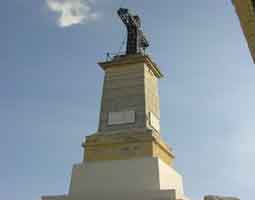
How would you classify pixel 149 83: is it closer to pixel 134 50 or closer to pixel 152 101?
pixel 152 101

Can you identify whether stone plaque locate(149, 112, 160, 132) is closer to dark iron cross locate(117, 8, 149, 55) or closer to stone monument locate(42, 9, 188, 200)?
stone monument locate(42, 9, 188, 200)

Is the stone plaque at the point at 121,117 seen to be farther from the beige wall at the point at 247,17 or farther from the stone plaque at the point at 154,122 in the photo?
the beige wall at the point at 247,17

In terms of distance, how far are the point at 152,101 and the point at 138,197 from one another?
507 cm

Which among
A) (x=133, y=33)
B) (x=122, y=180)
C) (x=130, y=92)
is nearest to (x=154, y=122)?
(x=130, y=92)

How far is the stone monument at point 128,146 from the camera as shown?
12.1 meters

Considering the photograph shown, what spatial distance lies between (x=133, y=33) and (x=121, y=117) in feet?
17.4

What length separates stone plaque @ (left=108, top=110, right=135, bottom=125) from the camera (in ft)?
→ 46.8

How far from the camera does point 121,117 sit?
14.4m

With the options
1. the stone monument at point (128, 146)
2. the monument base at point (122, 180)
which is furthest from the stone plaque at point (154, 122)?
the monument base at point (122, 180)

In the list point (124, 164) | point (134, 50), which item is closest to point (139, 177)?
point (124, 164)

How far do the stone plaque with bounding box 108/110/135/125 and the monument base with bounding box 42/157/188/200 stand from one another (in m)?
1.95

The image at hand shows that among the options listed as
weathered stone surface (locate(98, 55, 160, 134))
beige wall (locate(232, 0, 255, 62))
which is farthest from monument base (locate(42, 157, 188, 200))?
A: beige wall (locate(232, 0, 255, 62))

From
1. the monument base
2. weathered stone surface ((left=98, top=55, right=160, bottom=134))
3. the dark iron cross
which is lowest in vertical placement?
the monument base

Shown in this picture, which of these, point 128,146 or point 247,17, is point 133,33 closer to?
point 128,146
